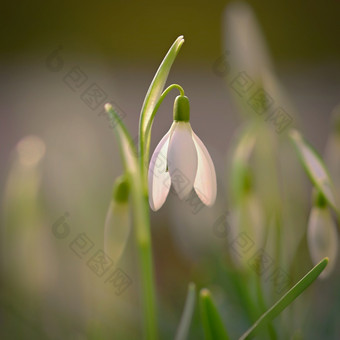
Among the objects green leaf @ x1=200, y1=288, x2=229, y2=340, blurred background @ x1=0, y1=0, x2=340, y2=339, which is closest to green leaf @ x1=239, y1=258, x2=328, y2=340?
green leaf @ x1=200, y1=288, x2=229, y2=340

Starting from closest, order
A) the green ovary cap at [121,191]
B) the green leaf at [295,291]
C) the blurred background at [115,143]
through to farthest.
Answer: the green leaf at [295,291] < the green ovary cap at [121,191] < the blurred background at [115,143]

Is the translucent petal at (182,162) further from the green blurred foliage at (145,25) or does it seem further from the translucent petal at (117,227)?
the green blurred foliage at (145,25)

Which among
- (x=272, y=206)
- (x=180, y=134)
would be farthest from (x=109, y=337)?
Answer: (x=180, y=134)

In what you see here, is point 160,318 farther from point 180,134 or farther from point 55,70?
point 55,70

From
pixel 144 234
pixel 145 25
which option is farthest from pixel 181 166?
pixel 145 25

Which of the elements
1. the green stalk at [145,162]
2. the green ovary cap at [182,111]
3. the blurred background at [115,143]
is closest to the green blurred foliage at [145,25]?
the blurred background at [115,143]

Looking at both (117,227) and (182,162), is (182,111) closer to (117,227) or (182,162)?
(182,162)
